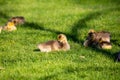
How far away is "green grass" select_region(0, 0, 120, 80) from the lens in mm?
10461

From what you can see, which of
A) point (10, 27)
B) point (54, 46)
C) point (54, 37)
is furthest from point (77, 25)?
point (54, 46)

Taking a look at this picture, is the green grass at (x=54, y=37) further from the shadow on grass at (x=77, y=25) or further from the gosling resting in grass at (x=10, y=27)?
the gosling resting in grass at (x=10, y=27)

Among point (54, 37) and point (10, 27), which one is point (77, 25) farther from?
point (10, 27)

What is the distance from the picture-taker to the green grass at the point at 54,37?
34.3ft

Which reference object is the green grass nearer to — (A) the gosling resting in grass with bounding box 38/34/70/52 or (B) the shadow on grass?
(B) the shadow on grass

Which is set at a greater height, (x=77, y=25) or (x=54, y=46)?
(x=77, y=25)

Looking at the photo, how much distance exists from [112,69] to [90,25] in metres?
7.89

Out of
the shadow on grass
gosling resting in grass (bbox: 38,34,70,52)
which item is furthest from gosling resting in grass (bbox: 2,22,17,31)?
gosling resting in grass (bbox: 38,34,70,52)

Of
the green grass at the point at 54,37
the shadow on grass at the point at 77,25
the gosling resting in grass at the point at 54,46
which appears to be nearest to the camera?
the green grass at the point at 54,37

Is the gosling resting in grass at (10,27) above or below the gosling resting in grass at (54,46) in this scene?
above

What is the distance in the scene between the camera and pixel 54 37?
1598 centimetres

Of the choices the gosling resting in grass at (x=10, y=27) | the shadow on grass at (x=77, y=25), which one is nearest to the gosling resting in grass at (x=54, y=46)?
the shadow on grass at (x=77, y=25)

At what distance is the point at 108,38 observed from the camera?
14.2m

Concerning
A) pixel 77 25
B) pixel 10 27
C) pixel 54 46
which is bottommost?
pixel 54 46
